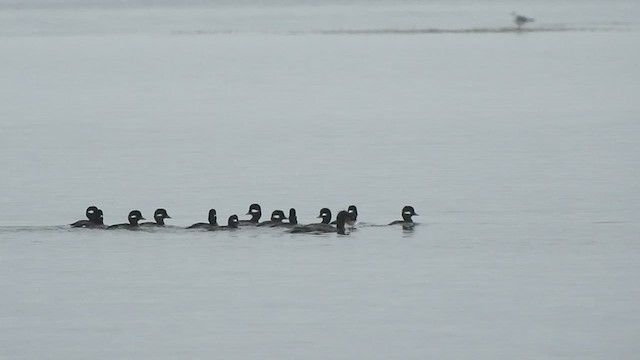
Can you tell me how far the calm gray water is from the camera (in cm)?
1923

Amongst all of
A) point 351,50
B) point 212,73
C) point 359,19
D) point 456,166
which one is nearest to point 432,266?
point 456,166

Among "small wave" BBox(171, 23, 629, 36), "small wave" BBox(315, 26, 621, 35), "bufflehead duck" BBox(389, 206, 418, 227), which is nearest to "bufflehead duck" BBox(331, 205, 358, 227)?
"bufflehead duck" BBox(389, 206, 418, 227)

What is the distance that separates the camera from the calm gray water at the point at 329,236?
757 inches

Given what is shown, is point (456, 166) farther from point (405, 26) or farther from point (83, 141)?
point (405, 26)

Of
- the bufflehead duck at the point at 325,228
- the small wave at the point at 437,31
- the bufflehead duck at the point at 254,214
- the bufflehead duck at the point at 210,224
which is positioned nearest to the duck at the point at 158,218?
the bufflehead duck at the point at 210,224

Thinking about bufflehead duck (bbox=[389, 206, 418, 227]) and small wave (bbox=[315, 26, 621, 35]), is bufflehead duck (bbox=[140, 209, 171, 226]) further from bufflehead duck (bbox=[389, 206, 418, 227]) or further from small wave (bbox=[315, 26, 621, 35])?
small wave (bbox=[315, 26, 621, 35])

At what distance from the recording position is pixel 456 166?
119 feet

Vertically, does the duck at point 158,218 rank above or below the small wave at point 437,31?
below

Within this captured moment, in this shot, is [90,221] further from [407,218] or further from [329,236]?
[407,218]

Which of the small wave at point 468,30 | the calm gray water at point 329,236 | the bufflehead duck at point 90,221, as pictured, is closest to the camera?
the calm gray water at point 329,236

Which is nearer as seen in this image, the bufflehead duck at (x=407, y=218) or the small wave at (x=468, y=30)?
the bufflehead duck at (x=407, y=218)

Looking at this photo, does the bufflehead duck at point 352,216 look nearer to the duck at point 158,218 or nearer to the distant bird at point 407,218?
the distant bird at point 407,218

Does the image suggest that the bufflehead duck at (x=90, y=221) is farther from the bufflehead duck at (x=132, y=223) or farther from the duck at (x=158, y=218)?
the duck at (x=158, y=218)

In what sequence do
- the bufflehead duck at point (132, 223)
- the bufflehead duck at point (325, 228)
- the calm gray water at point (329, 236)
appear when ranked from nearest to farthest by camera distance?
the calm gray water at point (329, 236)
the bufflehead duck at point (325, 228)
the bufflehead duck at point (132, 223)
